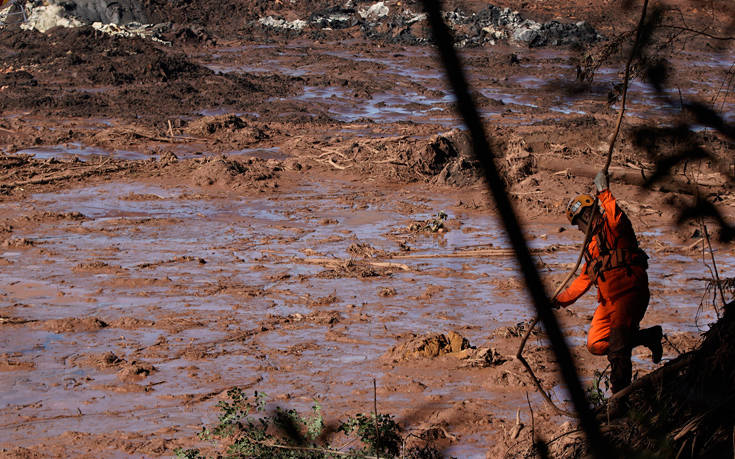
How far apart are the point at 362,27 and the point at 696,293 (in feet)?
91.3

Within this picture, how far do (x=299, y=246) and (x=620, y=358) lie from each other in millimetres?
6280

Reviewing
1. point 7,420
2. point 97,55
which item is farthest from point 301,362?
point 97,55

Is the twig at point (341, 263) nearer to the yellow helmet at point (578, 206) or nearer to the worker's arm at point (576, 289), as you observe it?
the worker's arm at point (576, 289)

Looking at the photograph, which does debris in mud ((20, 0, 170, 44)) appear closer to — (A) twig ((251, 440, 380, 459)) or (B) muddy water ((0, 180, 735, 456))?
(B) muddy water ((0, 180, 735, 456))

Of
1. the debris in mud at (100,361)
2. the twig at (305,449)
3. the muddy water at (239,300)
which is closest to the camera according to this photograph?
the twig at (305,449)

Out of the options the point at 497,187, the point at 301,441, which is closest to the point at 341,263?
the point at 301,441

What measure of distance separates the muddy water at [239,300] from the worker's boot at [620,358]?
2.30ft

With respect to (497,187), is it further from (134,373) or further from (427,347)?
(134,373)

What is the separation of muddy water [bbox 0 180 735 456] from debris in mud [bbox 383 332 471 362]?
217mm

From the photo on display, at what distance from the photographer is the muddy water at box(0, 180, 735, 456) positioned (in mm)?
6848

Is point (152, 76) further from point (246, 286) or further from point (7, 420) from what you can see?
point (7, 420)

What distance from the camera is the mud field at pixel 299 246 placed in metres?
6.48

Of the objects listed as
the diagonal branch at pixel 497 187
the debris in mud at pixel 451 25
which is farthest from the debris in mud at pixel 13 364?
the debris in mud at pixel 451 25

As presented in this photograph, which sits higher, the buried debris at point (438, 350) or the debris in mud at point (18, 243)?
the buried debris at point (438, 350)
